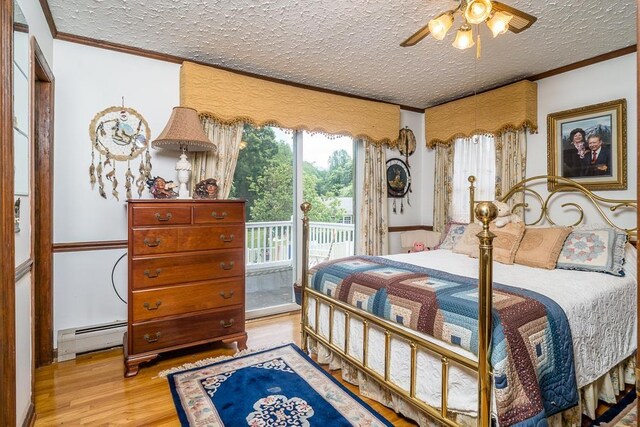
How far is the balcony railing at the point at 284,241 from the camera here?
4.18 m

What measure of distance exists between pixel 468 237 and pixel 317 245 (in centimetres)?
220

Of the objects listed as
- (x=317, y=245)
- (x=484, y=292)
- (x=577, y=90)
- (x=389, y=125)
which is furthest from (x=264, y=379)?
(x=577, y=90)

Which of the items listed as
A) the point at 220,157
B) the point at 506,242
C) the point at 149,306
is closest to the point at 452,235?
the point at 506,242

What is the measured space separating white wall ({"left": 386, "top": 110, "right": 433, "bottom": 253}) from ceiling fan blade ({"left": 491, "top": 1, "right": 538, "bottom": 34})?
103 inches

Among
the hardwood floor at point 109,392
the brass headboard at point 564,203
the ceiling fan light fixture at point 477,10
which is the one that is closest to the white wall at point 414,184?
the brass headboard at point 564,203

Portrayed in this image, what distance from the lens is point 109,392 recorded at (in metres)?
2.29

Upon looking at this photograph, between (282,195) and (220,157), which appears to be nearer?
(220,157)

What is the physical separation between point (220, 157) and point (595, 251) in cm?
326

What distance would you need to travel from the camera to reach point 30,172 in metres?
2.08

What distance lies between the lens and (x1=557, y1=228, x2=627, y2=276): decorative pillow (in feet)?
7.88

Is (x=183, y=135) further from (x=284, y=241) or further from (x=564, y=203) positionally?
(x=564, y=203)

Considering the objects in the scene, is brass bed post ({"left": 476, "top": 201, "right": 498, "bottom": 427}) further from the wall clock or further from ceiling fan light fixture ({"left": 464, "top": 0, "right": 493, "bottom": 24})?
the wall clock

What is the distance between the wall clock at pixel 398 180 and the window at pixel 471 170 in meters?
0.62

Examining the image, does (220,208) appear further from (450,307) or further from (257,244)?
(450,307)
